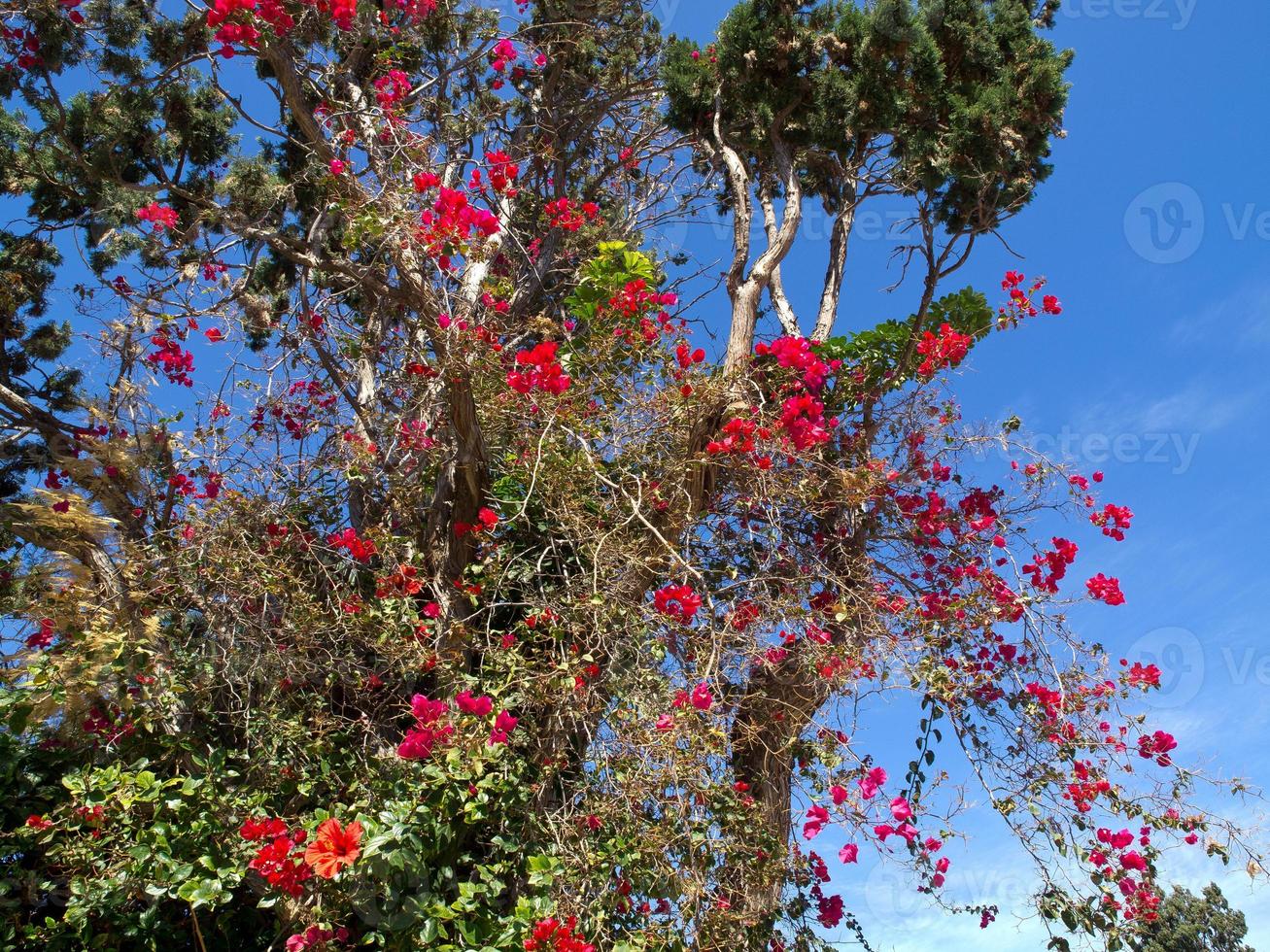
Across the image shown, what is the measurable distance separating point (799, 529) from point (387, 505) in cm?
246

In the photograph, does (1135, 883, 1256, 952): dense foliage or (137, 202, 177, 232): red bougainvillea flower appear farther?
(1135, 883, 1256, 952): dense foliage

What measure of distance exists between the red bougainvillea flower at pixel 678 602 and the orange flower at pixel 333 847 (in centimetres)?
162

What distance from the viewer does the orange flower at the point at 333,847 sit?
3.01 metres

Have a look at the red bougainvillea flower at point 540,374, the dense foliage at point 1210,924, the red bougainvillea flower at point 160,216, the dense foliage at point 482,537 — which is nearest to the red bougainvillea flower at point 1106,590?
the dense foliage at point 482,537

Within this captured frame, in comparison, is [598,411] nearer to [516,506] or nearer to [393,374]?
[516,506]

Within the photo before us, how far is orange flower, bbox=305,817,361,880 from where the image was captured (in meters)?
3.01

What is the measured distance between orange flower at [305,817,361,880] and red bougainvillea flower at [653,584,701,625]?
5.32 feet

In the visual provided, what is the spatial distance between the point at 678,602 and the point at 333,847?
5.72ft

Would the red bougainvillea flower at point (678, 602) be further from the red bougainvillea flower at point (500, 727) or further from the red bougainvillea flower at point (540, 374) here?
the red bougainvillea flower at point (540, 374)

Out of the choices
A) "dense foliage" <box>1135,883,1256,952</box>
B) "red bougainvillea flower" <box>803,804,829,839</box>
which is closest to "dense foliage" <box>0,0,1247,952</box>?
"red bougainvillea flower" <box>803,804,829,839</box>

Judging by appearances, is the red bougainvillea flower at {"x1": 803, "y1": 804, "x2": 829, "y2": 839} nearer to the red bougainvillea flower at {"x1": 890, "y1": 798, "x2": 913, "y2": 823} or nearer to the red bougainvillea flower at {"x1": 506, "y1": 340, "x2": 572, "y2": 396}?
the red bougainvillea flower at {"x1": 890, "y1": 798, "x2": 913, "y2": 823}

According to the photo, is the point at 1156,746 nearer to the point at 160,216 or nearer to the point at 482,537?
the point at 482,537

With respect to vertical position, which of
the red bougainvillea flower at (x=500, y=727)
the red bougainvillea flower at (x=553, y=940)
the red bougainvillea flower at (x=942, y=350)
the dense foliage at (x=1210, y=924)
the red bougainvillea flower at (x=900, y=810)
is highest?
the dense foliage at (x=1210, y=924)

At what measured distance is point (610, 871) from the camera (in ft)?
11.7
